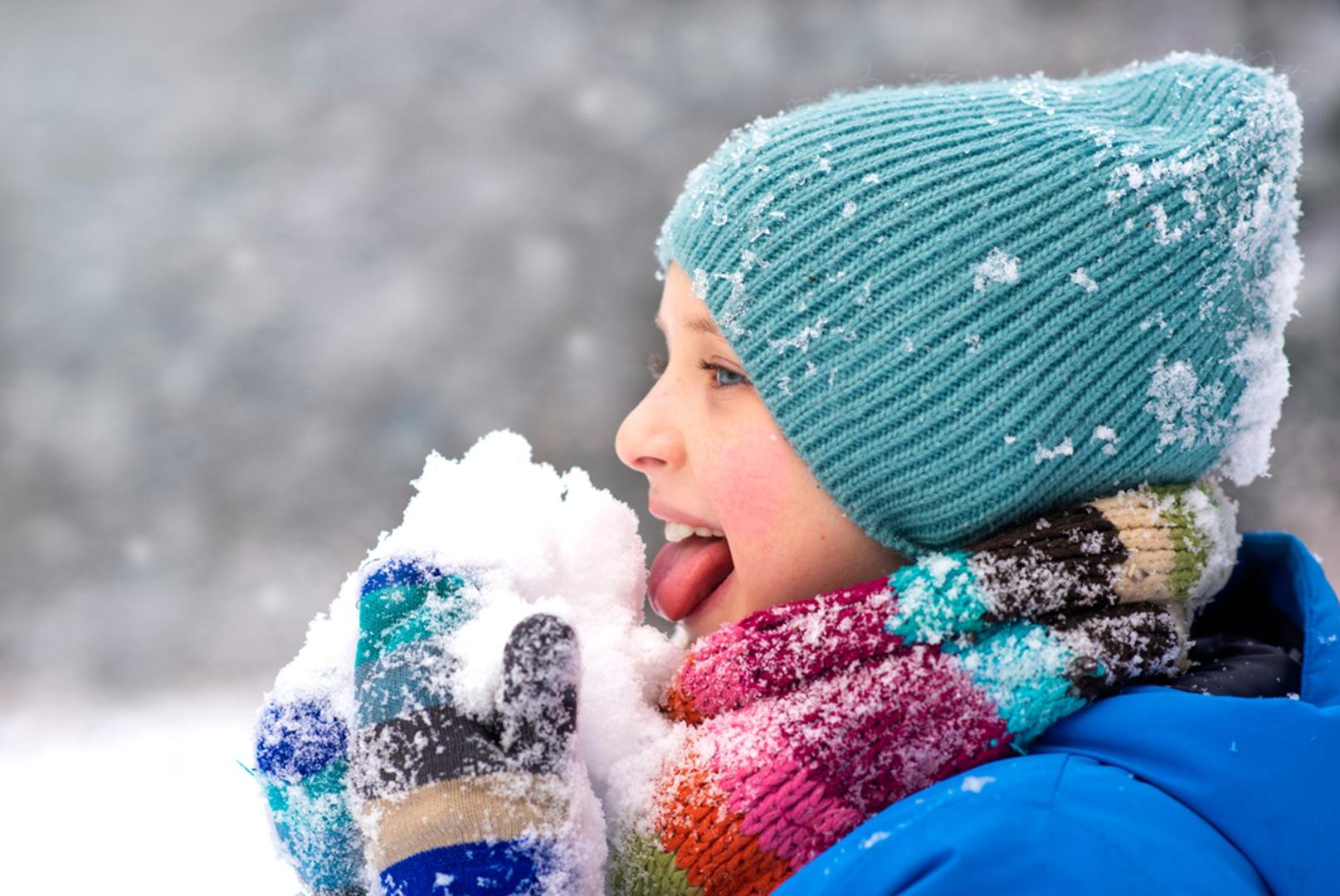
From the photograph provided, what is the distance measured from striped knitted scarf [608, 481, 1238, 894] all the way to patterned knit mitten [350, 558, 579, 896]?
0.28 ft

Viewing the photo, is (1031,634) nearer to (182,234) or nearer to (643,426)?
(643,426)

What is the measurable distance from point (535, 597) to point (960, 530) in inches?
10.8

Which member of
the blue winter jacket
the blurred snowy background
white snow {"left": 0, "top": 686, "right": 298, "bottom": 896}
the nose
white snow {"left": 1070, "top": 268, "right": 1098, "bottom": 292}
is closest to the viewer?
the blue winter jacket

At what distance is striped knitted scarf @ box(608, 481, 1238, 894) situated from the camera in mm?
592

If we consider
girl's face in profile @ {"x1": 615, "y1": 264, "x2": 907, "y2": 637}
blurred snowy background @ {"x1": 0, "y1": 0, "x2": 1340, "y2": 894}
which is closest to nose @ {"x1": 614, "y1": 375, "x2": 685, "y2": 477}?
girl's face in profile @ {"x1": 615, "y1": 264, "x2": 907, "y2": 637}

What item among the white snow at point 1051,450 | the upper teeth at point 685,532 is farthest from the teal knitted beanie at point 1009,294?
the upper teeth at point 685,532

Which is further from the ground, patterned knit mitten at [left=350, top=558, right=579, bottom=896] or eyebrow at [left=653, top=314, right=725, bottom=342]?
eyebrow at [left=653, top=314, right=725, bottom=342]

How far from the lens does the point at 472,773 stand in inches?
21.4

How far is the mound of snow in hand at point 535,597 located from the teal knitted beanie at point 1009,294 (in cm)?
17

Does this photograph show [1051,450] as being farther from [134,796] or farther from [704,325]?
[134,796]

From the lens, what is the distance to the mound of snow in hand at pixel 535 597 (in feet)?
2.02

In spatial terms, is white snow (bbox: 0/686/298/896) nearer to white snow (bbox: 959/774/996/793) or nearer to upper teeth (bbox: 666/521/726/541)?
upper teeth (bbox: 666/521/726/541)

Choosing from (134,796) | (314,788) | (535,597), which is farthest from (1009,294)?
(134,796)

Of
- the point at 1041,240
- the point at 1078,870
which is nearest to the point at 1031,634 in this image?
the point at 1078,870
